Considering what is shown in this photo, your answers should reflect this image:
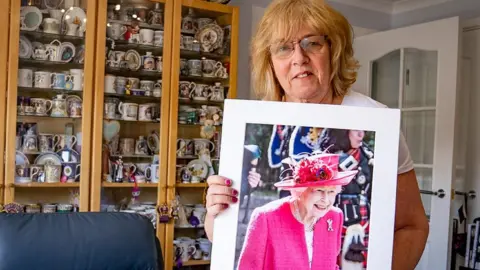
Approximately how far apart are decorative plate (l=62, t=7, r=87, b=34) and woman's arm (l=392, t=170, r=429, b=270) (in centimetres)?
196

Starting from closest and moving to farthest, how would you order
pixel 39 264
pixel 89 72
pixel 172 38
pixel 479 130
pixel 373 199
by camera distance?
pixel 373 199, pixel 39 264, pixel 89 72, pixel 172 38, pixel 479 130

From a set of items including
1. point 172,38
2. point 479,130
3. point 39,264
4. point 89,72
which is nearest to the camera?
point 39,264

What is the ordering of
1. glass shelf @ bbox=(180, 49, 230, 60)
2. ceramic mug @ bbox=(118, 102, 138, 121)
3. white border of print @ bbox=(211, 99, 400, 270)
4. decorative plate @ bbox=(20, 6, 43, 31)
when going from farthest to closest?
glass shelf @ bbox=(180, 49, 230, 60)
ceramic mug @ bbox=(118, 102, 138, 121)
decorative plate @ bbox=(20, 6, 43, 31)
white border of print @ bbox=(211, 99, 400, 270)

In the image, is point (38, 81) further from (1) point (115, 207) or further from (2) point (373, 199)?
(2) point (373, 199)

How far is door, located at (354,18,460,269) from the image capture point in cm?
269

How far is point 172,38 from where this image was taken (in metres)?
2.52

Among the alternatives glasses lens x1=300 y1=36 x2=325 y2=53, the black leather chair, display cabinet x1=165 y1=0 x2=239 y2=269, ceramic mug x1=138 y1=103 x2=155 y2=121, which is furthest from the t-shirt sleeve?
ceramic mug x1=138 y1=103 x2=155 y2=121

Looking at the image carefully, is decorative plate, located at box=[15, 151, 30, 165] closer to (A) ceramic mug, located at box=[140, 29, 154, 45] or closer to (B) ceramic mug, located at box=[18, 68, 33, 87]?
(B) ceramic mug, located at box=[18, 68, 33, 87]

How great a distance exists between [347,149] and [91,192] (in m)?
1.87

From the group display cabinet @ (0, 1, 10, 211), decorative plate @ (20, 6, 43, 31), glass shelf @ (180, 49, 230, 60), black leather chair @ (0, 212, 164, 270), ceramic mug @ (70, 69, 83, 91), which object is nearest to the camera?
black leather chair @ (0, 212, 164, 270)

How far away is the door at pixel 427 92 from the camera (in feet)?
8.84

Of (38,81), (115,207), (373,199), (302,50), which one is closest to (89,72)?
(38,81)

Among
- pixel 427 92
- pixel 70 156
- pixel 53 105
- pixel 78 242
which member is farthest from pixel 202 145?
pixel 427 92

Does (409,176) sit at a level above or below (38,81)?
below
